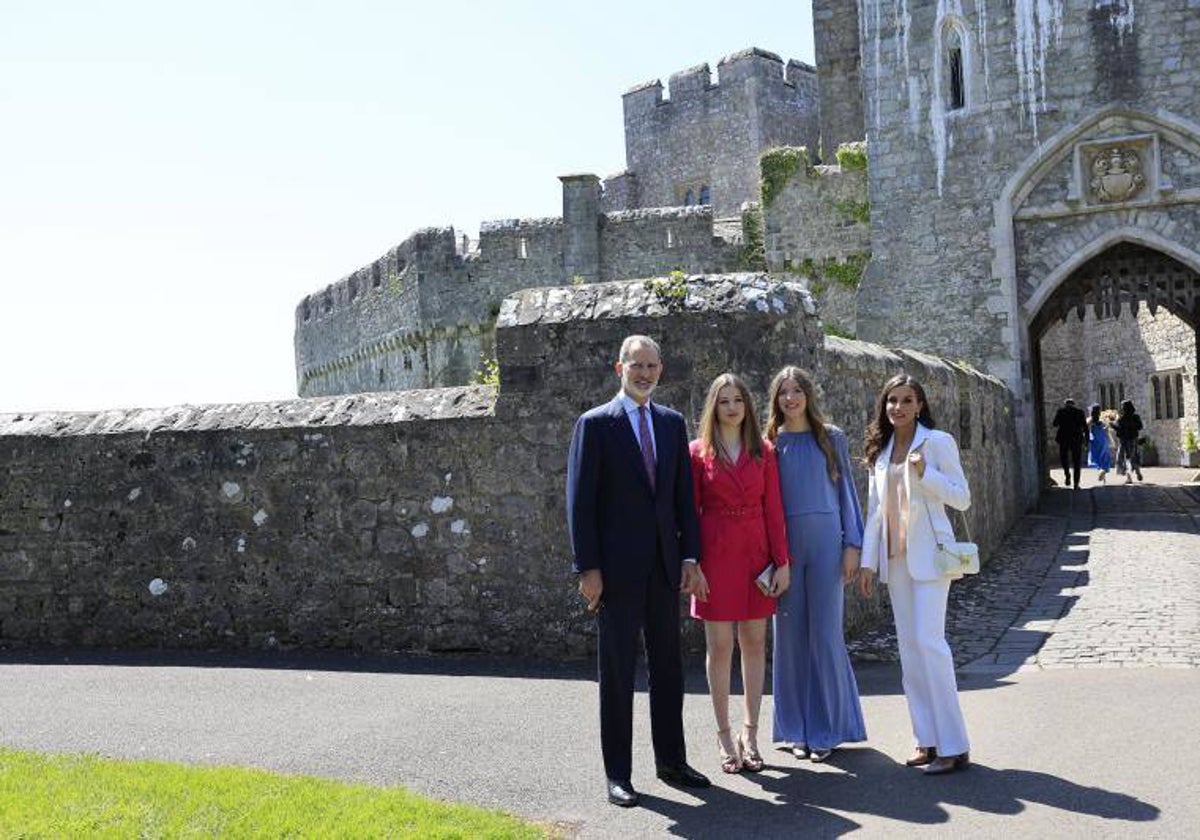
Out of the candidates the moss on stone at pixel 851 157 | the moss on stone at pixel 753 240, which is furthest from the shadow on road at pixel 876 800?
the moss on stone at pixel 753 240

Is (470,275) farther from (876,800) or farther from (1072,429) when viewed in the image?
(876,800)

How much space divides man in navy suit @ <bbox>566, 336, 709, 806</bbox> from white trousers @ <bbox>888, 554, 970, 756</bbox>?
0.80 m

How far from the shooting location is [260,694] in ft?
20.9

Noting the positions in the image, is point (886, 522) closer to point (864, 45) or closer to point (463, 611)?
point (463, 611)

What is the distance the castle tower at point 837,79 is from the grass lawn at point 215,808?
915 inches

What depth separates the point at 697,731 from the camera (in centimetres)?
546

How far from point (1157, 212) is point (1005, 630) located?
1200cm

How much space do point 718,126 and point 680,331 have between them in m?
32.9

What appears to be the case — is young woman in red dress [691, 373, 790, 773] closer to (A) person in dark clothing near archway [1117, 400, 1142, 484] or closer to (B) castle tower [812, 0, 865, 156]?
(A) person in dark clothing near archway [1117, 400, 1142, 484]

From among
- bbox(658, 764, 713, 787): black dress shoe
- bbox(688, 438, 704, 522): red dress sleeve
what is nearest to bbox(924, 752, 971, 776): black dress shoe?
bbox(658, 764, 713, 787): black dress shoe

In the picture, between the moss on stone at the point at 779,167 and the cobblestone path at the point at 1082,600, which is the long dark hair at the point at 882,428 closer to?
the cobblestone path at the point at 1082,600

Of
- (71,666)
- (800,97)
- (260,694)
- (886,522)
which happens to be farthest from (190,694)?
(800,97)

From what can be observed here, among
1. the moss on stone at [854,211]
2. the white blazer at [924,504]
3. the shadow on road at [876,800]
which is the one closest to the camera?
the shadow on road at [876,800]

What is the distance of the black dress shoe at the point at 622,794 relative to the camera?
4465mm
